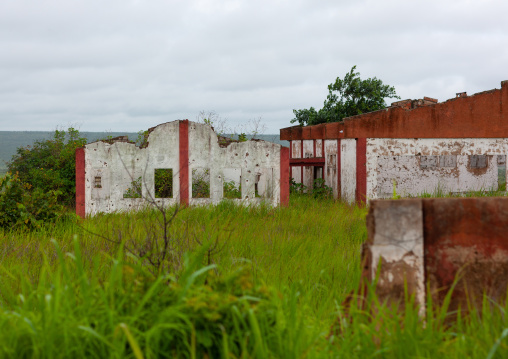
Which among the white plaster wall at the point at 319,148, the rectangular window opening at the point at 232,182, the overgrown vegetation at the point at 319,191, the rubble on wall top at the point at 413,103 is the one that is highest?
the rubble on wall top at the point at 413,103

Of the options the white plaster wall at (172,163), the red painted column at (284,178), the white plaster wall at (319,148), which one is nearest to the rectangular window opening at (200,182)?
the white plaster wall at (172,163)

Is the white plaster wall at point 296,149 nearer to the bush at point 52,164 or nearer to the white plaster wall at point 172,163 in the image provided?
the white plaster wall at point 172,163

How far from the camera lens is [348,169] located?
1659 centimetres

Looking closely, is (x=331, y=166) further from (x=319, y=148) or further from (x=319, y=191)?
(x=319, y=148)

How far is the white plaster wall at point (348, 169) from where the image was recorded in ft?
53.0

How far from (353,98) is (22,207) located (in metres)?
20.8

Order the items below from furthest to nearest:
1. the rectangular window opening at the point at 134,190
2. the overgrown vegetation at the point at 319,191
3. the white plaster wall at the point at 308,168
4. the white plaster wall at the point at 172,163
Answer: the white plaster wall at the point at 308,168
the overgrown vegetation at the point at 319,191
the rectangular window opening at the point at 134,190
the white plaster wall at the point at 172,163

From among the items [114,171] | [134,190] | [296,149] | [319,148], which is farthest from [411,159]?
[114,171]

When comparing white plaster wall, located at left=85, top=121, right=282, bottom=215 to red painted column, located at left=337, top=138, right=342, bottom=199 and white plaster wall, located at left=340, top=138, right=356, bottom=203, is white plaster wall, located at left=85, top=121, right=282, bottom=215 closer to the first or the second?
white plaster wall, located at left=340, top=138, right=356, bottom=203

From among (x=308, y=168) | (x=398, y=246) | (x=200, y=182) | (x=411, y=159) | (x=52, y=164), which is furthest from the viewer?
(x=52, y=164)

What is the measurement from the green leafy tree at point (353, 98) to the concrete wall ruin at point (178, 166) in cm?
1322

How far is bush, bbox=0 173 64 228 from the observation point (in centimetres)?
969

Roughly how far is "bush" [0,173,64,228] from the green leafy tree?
62.0 feet

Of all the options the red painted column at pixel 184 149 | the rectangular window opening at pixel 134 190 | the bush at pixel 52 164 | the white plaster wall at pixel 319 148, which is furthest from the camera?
the bush at pixel 52 164
